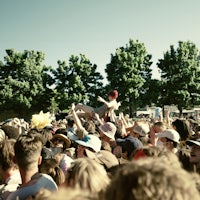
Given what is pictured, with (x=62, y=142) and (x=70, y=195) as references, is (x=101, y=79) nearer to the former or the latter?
(x=62, y=142)

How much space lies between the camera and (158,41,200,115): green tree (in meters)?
52.9

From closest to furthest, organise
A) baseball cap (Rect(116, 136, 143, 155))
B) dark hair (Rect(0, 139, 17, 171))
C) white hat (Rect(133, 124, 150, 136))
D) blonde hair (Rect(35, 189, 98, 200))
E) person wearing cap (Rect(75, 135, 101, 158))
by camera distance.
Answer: blonde hair (Rect(35, 189, 98, 200)) < dark hair (Rect(0, 139, 17, 171)) < person wearing cap (Rect(75, 135, 101, 158)) < baseball cap (Rect(116, 136, 143, 155)) < white hat (Rect(133, 124, 150, 136))

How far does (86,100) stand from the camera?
5203 cm

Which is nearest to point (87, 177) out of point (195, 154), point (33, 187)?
point (33, 187)

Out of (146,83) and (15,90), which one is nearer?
(15,90)

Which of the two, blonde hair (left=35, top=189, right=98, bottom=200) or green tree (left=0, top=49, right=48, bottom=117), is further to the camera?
green tree (left=0, top=49, right=48, bottom=117)

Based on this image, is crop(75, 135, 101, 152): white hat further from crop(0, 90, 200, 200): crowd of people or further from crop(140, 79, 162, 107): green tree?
crop(140, 79, 162, 107): green tree

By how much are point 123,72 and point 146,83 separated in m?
3.94

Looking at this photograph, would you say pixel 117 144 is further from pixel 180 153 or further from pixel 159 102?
pixel 159 102

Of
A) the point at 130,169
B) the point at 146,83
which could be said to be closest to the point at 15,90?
the point at 146,83

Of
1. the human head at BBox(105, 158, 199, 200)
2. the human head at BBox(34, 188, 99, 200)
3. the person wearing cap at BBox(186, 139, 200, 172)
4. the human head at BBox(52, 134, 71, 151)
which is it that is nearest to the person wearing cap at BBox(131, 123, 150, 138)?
the human head at BBox(52, 134, 71, 151)

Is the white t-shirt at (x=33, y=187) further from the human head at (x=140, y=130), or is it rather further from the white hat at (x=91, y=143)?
the human head at (x=140, y=130)

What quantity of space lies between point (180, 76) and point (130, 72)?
25.7 ft

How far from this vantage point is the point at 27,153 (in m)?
3.55
